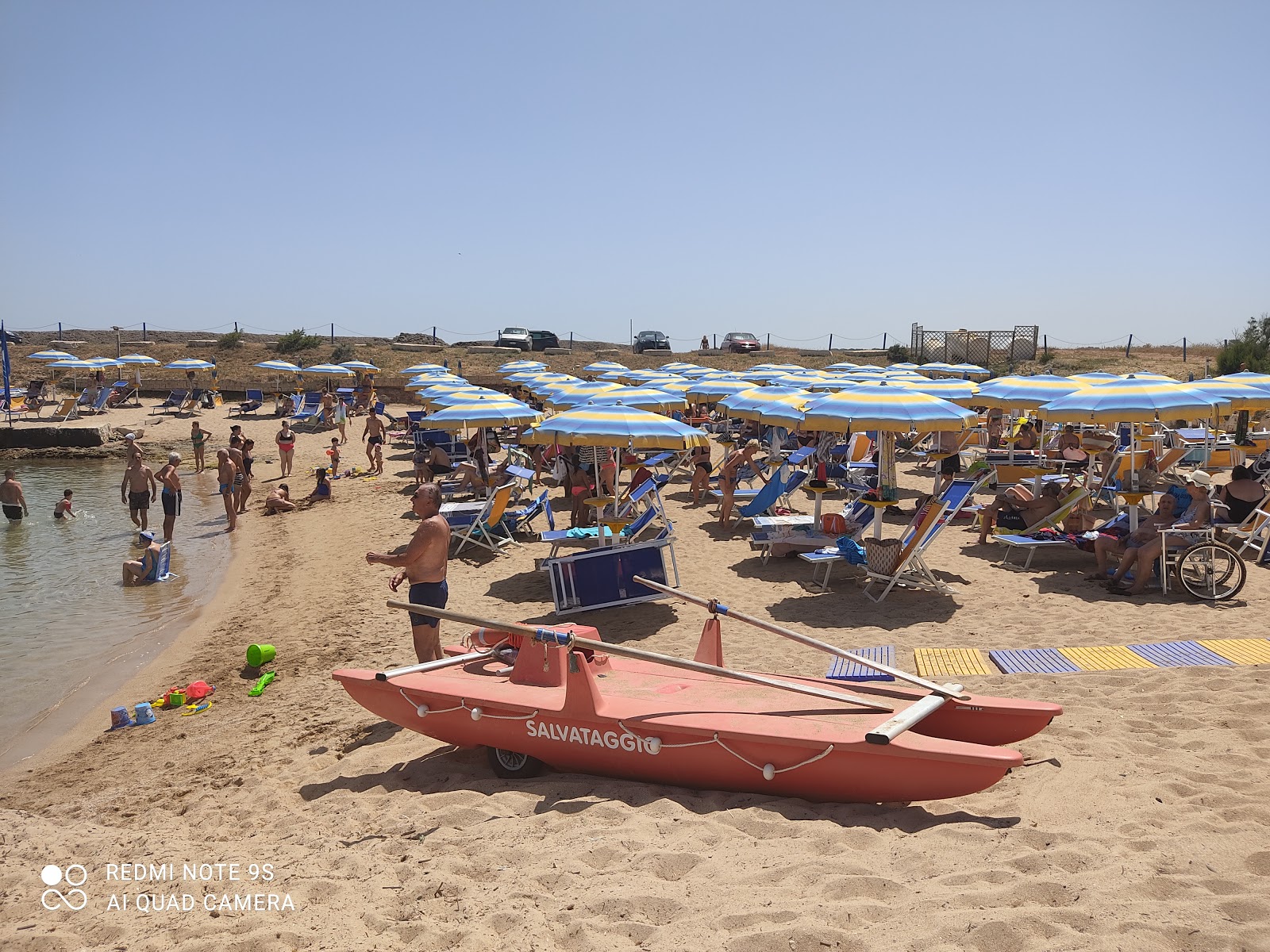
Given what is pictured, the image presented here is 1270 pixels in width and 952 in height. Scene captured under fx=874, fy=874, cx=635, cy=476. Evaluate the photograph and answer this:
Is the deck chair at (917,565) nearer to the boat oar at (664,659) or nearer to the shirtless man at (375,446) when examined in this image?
the boat oar at (664,659)

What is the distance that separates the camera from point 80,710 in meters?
7.09

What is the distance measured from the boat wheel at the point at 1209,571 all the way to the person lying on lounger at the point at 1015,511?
188 cm

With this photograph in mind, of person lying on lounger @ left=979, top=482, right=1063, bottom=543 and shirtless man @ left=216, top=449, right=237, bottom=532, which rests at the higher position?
person lying on lounger @ left=979, top=482, right=1063, bottom=543

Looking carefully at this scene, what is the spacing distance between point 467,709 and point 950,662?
323cm

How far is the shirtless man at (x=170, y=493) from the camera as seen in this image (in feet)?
40.7

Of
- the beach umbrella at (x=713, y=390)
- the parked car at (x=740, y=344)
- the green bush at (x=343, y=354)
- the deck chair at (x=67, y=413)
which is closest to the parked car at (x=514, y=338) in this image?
the green bush at (x=343, y=354)

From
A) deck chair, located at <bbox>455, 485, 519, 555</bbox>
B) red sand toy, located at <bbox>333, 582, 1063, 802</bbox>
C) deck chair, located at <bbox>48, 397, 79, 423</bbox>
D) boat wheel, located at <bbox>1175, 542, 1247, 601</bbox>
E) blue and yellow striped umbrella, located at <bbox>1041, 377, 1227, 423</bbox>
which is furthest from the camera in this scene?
deck chair, located at <bbox>48, 397, 79, 423</bbox>

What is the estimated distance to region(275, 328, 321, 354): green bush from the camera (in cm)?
4556

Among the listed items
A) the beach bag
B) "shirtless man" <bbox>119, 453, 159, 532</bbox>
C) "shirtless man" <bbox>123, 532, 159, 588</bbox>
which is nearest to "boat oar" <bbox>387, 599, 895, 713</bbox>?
the beach bag

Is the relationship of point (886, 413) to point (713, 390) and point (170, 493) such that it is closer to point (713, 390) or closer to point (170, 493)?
point (170, 493)

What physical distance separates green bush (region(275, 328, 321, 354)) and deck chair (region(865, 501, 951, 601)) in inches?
1690

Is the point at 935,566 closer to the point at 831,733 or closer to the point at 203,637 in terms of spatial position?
the point at 831,733

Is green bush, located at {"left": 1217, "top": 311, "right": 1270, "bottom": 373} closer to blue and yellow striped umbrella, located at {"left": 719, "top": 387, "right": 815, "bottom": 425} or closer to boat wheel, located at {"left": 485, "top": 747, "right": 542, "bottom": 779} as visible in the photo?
blue and yellow striped umbrella, located at {"left": 719, "top": 387, "right": 815, "bottom": 425}

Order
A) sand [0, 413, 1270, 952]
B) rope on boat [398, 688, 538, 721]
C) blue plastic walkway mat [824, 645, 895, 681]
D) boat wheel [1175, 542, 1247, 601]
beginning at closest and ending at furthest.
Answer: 1. sand [0, 413, 1270, 952]
2. rope on boat [398, 688, 538, 721]
3. blue plastic walkway mat [824, 645, 895, 681]
4. boat wheel [1175, 542, 1247, 601]
